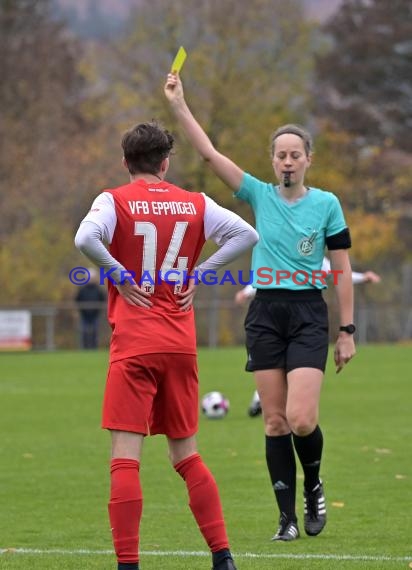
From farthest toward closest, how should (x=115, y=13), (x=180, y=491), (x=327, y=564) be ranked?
(x=115, y=13) < (x=180, y=491) < (x=327, y=564)

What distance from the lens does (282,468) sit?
25.4 ft

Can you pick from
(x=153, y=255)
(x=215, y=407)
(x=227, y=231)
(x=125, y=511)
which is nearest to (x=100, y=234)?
(x=153, y=255)

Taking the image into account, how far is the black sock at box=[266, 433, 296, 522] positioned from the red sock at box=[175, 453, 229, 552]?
5.22 feet

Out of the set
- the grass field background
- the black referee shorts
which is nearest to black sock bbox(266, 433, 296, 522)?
the grass field background

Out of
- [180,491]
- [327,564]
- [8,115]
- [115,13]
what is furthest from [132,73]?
[115,13]

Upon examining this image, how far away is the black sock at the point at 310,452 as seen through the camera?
7617 mm

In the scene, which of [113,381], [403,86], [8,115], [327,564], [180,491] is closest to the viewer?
[113,381]

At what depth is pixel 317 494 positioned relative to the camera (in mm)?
7691

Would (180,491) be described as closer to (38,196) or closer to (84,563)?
(84,563)

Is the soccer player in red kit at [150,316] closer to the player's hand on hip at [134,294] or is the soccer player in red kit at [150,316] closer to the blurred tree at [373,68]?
the player's hand on hip at [134,294]

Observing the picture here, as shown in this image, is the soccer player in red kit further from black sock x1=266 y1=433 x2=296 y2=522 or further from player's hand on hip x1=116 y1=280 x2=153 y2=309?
black sock x1=266 y1=433 x2=296 y2=522

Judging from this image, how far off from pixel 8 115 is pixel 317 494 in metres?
40.9

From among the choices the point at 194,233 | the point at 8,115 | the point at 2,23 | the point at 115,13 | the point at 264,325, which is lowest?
the point at 264,325

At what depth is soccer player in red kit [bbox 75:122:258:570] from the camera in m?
5.94
